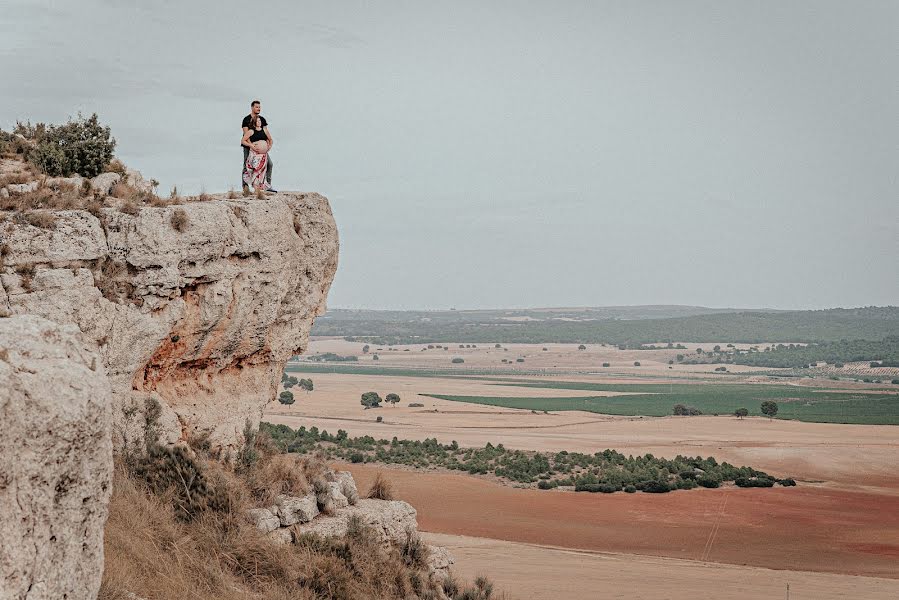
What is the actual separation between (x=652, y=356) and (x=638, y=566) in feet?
488

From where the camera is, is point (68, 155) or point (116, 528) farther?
point (68, 155)

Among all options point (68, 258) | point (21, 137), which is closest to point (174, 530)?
point (68, 258)

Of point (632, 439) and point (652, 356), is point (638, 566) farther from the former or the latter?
point (652, 356)

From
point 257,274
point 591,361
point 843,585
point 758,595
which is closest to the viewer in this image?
point 257,274

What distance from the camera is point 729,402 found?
93.0 m

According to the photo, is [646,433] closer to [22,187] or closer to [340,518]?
[340,518]

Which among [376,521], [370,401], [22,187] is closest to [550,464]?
[376,521]

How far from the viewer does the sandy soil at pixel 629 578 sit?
21250 mm

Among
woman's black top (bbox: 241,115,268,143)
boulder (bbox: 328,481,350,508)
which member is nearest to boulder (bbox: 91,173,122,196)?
woman's black top (bbox: 241,115,268,143)

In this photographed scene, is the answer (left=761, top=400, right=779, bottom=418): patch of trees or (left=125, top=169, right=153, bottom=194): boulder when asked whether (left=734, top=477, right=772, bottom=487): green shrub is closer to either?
(left=125, top=169, right=153, bottom=194): boulder

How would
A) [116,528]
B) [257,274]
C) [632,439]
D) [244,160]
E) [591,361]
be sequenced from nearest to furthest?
[116,528] < [257,274] < [244,160] < [632,439] < [591,361]

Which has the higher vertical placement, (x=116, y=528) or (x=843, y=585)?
(x=116, y=528)

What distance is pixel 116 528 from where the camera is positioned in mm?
9039

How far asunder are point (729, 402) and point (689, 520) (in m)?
63.3
